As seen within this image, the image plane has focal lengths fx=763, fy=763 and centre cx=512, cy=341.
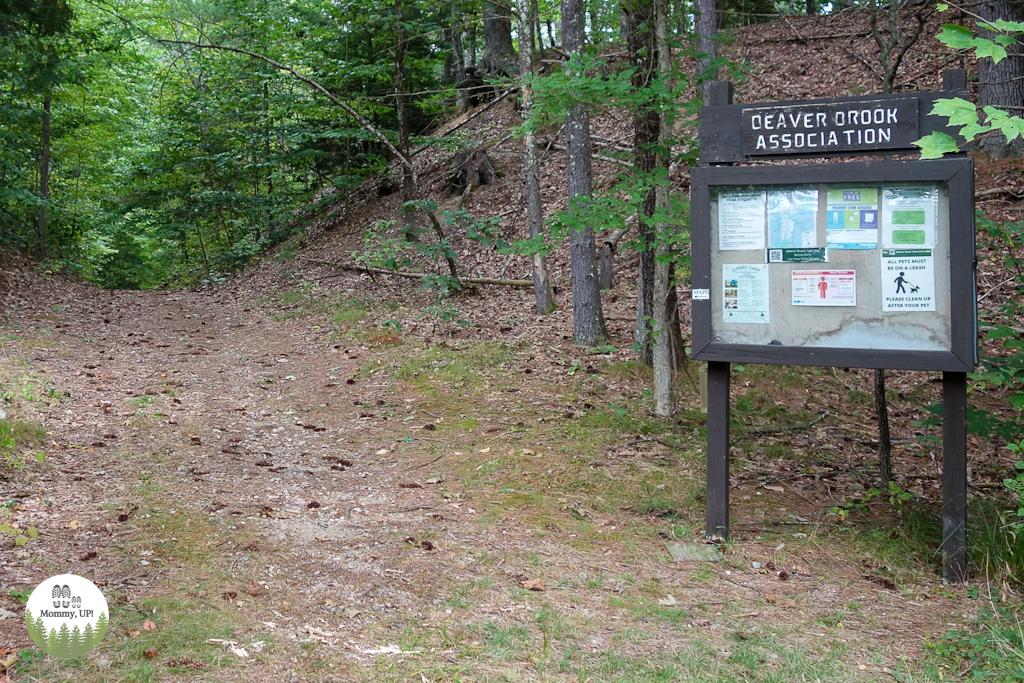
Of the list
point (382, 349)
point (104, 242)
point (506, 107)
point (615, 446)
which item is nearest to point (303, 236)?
point (104, 242)

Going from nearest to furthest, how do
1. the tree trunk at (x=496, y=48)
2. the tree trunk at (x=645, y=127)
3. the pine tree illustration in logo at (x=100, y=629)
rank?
the pine tree illustration in logo at (x=100, y=629) → the tree trunk at (x=645, y=127) → the tree trunk at (x=496, y=48)

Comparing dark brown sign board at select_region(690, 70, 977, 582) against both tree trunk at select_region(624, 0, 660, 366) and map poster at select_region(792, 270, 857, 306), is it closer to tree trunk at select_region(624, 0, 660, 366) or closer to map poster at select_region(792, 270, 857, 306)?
map poster at select_region(792, 270, 857, 306)

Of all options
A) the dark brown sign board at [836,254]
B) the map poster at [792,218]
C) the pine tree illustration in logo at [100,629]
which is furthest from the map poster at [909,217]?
the pine tree illustration in logo at [100,629]

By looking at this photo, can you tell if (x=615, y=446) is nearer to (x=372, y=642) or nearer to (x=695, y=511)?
(x=695, y=511)

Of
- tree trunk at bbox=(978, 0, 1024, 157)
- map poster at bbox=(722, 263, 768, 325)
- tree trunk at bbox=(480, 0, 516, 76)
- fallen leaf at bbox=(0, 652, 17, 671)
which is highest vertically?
tree trunk at bbox=(480, 0, 516, 76)

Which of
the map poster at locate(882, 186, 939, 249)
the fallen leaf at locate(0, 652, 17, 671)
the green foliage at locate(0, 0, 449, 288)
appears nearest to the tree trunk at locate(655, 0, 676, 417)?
the map poster at locate(882, 186, 939, 249)

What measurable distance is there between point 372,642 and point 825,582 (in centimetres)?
249

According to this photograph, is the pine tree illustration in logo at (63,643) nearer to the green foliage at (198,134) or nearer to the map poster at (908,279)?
the map poster at (908,279)

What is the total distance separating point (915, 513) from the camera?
5.04m

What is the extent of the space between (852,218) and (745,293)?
0.72 meters

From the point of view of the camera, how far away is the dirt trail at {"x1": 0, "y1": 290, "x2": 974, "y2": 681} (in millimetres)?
3426

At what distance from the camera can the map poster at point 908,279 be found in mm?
4227

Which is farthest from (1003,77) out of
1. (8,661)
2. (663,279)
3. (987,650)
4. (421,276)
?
(8,661)

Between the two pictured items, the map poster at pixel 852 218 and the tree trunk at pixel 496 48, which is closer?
the map poster at pixel 852 218
